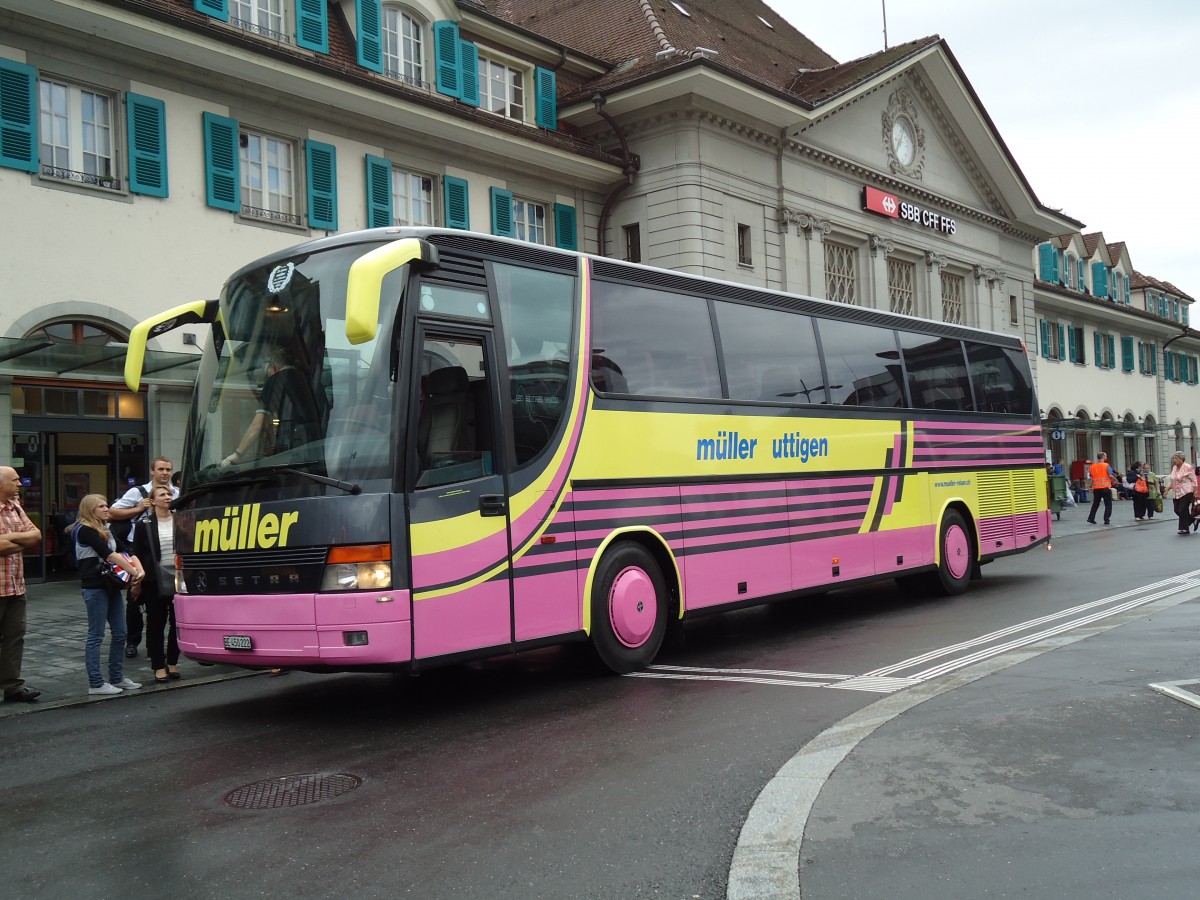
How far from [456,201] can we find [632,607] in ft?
51.5

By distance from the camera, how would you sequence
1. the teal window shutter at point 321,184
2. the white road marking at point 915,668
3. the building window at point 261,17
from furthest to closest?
the teal window shutter at point 321,184 < the building window at point 261,17 < the white road marking at point 915,668

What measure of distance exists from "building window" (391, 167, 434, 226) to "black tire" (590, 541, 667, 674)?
1438 cm

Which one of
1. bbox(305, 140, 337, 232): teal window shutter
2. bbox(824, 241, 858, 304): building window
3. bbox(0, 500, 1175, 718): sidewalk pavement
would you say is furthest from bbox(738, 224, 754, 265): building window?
bbox(0, 500, 1175, 718): sidewalk pavement

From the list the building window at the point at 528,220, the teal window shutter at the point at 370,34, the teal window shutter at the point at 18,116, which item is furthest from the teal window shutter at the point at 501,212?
the teal window shutter at the point at 18,116

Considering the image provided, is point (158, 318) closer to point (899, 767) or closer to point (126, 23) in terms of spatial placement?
point (899, 767)

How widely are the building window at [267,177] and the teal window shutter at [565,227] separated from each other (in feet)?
22.9

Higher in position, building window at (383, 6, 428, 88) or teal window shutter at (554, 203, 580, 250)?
building window at (383, 6, 428, 88)

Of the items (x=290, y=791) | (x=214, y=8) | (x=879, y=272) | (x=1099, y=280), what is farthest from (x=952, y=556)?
(x=1099, y=280)

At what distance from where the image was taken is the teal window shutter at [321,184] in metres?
A: 20.4

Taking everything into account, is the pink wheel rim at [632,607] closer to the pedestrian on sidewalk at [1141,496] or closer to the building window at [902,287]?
the pedestrian on sidewalk at [1141,496]

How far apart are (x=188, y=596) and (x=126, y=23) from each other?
11878 mm

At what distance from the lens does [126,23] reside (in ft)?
55.0

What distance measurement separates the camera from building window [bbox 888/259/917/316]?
34125mm

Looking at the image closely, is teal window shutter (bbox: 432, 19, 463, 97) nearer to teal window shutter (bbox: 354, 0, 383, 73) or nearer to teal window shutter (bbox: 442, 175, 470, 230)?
teal window shutter (bbox: 354, 0, 383, 73)
